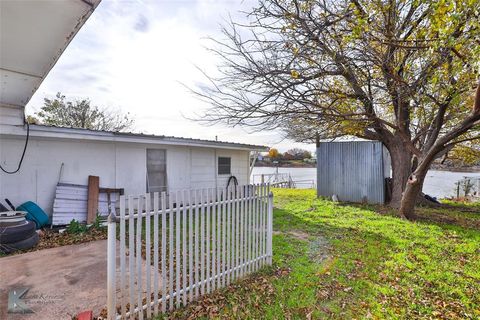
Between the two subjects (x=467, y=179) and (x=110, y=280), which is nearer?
(x=110, y=280)

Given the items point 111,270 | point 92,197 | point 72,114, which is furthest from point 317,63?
point 72,114

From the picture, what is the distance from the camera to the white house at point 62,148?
2.00m

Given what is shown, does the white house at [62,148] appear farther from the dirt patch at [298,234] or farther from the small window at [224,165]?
the dirt patch at [298,234]

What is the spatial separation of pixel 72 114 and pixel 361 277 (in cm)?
1869

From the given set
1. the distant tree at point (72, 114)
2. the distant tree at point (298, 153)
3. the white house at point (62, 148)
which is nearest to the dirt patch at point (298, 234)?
the white house at point (62, 148)

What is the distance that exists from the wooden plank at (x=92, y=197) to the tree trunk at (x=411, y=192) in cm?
872

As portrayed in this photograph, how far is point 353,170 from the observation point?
429 inches

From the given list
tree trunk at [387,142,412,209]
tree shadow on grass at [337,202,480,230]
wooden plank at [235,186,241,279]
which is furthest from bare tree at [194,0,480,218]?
wooden plank at [235,186,241,279]

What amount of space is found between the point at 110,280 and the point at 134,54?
5.50 meters

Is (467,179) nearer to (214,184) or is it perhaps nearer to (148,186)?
(214,184)

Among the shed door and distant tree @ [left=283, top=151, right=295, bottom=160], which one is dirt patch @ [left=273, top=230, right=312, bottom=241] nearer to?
the shed door

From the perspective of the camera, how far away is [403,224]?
708cm

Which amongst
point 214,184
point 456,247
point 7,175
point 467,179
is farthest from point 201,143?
point 467,179

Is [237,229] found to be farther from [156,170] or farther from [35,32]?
[156,170]
